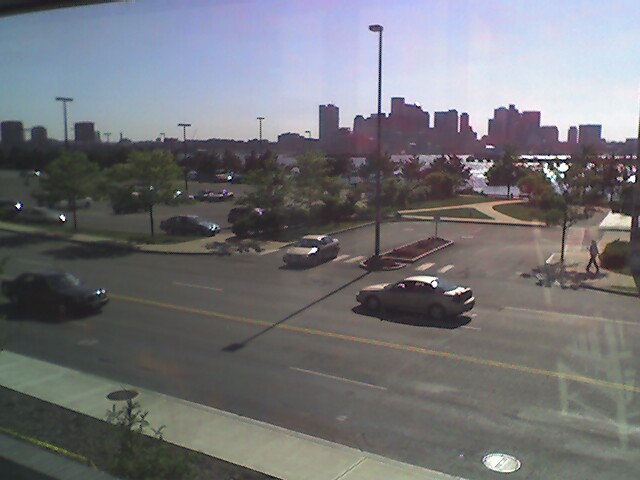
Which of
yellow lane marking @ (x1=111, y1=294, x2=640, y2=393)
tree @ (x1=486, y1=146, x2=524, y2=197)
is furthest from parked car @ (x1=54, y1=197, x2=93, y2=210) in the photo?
tree @ (x1=486, y1=146, x2=524, y2=197)

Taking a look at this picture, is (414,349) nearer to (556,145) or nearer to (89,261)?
(556,145)

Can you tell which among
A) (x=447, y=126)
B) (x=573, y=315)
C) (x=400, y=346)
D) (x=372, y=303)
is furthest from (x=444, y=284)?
(x=447, y=126)

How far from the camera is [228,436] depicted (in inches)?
187

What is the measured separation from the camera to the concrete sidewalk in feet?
13.7

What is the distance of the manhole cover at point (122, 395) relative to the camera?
221 inches

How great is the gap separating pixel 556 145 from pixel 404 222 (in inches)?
162

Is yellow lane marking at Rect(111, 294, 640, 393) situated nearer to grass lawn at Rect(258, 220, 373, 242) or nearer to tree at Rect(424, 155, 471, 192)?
grass lawn at Rect(258, 220, 373, 242)

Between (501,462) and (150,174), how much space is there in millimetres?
6778

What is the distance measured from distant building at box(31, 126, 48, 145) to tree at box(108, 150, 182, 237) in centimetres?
122

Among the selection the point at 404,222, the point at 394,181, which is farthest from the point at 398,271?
the point at 394,181

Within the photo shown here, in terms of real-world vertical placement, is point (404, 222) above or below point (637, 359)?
above

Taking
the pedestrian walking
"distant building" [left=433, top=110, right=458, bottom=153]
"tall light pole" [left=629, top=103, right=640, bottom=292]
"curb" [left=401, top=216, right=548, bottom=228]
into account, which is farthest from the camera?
"curb" [left=401, top=216, right=548, bottom=228]

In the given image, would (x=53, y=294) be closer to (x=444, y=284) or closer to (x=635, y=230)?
(x=444, y=284)

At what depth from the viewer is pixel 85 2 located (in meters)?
3.13
